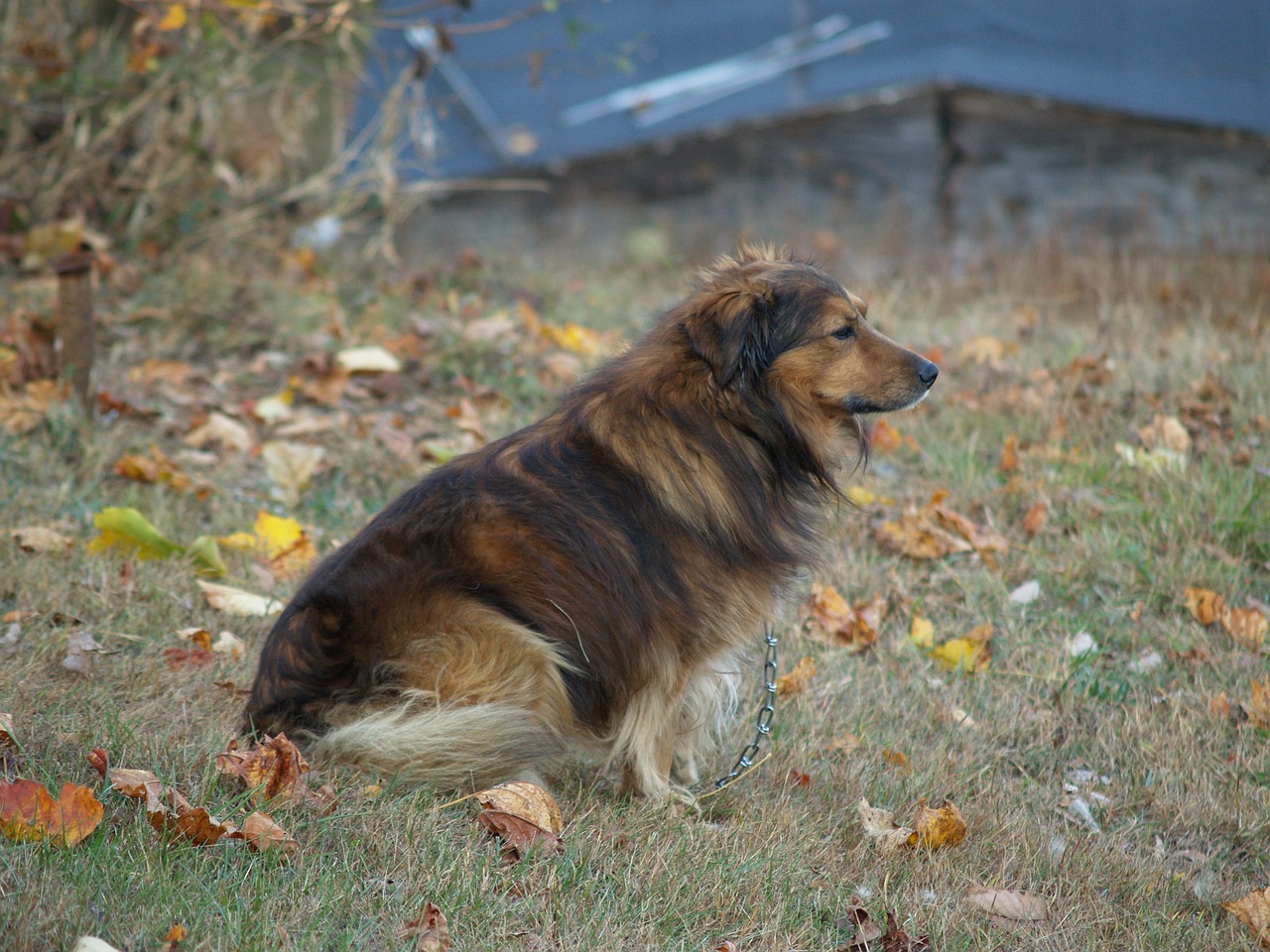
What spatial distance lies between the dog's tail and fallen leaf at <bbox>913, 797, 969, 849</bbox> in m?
1.22

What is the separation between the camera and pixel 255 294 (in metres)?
6.91

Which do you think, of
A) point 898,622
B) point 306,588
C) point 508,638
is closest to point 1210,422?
point 898,622

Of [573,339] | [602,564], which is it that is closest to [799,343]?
[602,564]

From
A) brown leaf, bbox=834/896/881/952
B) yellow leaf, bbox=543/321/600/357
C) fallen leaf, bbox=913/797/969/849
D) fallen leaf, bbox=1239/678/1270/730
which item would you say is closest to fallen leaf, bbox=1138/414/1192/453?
fallen leaf, bbox=1239/678/1270/730

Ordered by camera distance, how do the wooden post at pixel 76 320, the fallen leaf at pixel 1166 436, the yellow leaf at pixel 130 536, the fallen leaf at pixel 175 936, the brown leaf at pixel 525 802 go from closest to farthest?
the fallen leaf at pixel 175 936
the brown leaf at pixel 525 802
the yellow leaf at pixel 130 536
the wooden post at pixel 76 320
the fallen leaf at pixel 1166 436

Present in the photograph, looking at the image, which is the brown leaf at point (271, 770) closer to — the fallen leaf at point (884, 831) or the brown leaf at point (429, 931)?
the brown leaf at point (429, 931)

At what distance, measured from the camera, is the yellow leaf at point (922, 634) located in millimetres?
4512

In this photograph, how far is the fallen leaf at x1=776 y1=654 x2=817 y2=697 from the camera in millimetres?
4195

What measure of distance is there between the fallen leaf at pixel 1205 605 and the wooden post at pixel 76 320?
5.07m

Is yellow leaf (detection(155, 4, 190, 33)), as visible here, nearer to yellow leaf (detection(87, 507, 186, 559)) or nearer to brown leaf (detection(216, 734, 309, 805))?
yellow leaf (detection(87, 507, 186, 559))

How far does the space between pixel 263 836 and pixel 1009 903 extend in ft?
6.70

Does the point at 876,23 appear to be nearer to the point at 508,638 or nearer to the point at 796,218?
the point at 796,218

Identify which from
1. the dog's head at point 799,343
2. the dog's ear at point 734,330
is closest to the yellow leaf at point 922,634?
the dog's head at point 799,343

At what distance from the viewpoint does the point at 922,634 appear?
4543 millimetres
